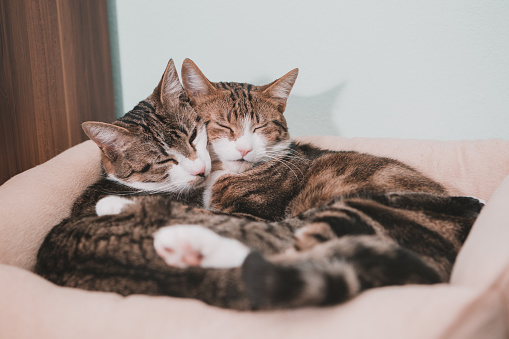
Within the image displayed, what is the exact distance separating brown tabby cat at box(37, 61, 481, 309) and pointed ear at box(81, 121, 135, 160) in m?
0.34

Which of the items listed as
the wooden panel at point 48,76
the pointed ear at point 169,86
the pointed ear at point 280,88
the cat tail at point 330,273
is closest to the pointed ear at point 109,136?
the pointed ear at point 169,86

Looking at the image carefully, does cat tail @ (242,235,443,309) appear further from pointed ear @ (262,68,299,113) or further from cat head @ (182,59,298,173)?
pointed ear @ (262,68,299,113)

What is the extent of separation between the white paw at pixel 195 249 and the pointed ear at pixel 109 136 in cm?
60

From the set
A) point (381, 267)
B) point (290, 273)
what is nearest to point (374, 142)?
point (381, 267)

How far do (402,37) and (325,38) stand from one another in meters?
0.45

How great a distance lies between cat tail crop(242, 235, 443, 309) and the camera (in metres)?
0.65

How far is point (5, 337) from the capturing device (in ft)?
2.87

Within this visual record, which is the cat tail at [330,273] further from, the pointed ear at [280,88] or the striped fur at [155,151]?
the pointed ear at [280,88]

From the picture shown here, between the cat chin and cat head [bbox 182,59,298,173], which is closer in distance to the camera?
the cat chin

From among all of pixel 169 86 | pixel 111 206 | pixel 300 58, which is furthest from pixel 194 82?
pixel 300 58

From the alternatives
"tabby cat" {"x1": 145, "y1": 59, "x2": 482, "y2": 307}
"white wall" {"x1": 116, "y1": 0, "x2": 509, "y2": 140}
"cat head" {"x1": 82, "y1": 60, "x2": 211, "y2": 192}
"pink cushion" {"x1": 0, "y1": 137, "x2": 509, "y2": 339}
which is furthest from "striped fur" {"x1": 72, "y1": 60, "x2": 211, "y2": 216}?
"white wall" {"x1": 116, "y1": 0, "x2": 509, "y2": 140}

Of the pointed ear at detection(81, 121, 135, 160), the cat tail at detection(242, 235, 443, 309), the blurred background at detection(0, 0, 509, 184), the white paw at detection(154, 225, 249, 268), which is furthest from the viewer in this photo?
the blurred background at detection(0, 0, 509, 184)

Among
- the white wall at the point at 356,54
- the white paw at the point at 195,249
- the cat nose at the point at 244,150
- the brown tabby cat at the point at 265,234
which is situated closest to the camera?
the brown tabby cat at the point at 265,234

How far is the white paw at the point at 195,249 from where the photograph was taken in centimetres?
86
